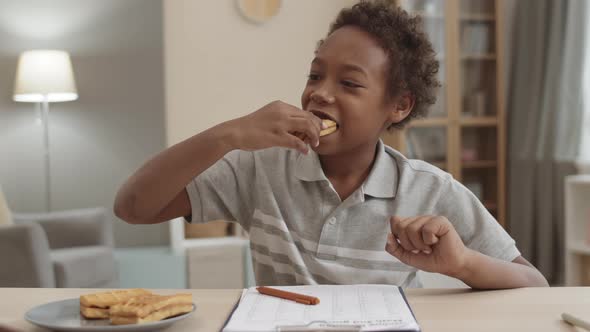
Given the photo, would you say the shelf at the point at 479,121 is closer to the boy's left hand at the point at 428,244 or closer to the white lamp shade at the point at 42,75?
the white lamp shade at the point at 42,75

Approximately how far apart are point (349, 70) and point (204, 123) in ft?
10.0


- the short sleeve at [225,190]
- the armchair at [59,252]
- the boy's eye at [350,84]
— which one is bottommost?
the armchair at [59,252]

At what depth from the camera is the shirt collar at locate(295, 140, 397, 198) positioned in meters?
1.35

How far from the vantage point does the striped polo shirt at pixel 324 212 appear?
1291 mm

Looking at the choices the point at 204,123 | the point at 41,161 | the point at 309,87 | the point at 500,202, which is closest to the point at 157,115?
the point at 204,123

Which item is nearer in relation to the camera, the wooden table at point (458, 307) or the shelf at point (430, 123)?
the wooden table at point (458, 307)

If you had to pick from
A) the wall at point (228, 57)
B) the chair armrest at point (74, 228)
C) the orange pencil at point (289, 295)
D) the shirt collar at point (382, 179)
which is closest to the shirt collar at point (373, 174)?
the shirt collar at point (382, 179)

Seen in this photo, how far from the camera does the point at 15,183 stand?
4.49 meters

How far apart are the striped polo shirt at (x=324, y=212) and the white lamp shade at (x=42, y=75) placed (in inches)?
115

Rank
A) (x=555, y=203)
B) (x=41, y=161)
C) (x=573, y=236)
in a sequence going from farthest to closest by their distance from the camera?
(x=41, y=161), (x=555, y=203), (x=573, y=236)

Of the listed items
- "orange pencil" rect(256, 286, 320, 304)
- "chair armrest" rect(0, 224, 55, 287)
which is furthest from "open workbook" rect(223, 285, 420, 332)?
"chair armrest" rect(0, 224, 55, 287)

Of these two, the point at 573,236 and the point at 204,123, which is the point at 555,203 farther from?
the point at 204,123

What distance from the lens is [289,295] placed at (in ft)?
3.29

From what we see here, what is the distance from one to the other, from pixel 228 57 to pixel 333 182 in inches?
121
